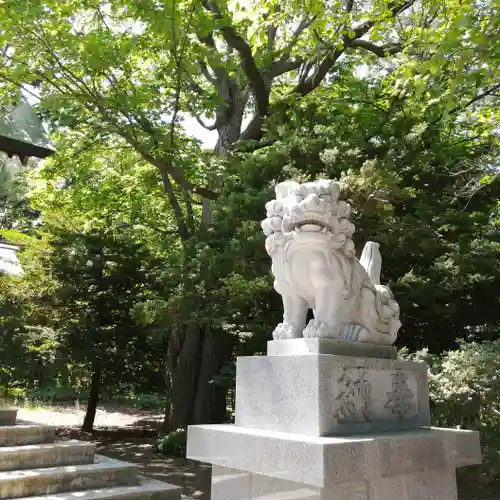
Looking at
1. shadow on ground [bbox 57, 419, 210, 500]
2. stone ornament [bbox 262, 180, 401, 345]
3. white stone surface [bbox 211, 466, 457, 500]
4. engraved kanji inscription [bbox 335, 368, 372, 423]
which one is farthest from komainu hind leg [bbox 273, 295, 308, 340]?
shadow on ground [bbox 57, 419, 210, 500]

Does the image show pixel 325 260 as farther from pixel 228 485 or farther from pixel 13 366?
pixel 13 366

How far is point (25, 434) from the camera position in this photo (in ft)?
24.3

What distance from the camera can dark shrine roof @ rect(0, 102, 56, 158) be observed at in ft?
28.9

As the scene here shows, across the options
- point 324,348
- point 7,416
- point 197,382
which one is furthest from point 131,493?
point 197,382

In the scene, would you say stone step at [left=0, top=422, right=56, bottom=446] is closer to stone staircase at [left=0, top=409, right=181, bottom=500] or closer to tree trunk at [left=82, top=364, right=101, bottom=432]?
stone staircase at [left=0, top=409, right=181, bottom=500]

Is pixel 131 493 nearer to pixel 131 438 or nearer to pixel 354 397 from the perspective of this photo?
pixel 354 397

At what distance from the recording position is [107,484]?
6797 millimetres

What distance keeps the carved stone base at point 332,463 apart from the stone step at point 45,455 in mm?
3830

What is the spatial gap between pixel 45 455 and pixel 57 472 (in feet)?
2.01

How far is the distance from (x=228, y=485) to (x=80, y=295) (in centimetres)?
921

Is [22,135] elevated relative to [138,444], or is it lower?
elevated

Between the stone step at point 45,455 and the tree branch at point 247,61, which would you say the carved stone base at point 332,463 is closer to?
the stone step at point 45,455

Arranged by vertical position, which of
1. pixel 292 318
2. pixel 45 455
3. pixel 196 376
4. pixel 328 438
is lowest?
pixel 45 455

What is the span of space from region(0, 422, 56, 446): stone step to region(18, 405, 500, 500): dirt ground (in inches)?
29.0
